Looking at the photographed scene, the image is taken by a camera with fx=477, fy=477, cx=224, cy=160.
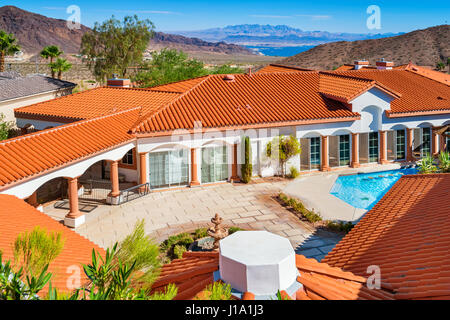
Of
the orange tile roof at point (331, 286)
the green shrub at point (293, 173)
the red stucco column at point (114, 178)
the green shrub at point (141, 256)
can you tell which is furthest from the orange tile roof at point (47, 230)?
the green shrub at point (293, 173)

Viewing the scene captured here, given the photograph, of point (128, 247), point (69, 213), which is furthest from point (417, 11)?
point (128, 247)

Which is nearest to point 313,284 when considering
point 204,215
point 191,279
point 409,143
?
point 191,279

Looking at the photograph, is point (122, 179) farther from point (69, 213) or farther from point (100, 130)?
point (69, 213)

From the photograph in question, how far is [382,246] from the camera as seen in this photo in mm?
11297

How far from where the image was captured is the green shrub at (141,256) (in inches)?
229

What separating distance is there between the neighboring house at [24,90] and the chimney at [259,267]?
32.3 meters

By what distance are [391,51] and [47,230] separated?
340 feet

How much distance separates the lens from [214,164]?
87.5ft

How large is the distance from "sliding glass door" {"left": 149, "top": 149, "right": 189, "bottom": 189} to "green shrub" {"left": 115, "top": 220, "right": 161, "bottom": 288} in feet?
63.9

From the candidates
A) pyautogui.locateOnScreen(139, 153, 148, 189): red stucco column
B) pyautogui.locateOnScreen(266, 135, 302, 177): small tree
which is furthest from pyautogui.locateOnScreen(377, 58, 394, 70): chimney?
pyautogui.locateOnScreen(139, 153, 148, 189): red stucco column

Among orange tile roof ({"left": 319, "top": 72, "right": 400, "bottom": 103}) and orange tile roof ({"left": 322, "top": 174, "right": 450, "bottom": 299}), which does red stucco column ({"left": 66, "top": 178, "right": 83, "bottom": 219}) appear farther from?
orange tile roof ({"left": 319, "top": 72, "right": 400, "bottom": 103})

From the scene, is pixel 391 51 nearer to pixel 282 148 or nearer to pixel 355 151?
pixel 355 151

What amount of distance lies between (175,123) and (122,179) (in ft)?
15.0

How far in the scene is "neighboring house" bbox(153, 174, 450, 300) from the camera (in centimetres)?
675
